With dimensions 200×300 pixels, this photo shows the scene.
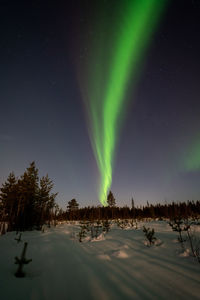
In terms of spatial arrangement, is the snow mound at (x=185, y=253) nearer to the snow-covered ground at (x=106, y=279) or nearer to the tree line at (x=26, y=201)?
the snow-covered ground at (x=106, y=279)

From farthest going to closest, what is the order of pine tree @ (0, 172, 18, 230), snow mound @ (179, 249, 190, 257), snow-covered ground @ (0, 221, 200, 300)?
pine tree @ (0, 172, 18, 230)
snow mound @ (179, 249, 190, 257)
snow-covered ground @ (0, 221, 200, 300)

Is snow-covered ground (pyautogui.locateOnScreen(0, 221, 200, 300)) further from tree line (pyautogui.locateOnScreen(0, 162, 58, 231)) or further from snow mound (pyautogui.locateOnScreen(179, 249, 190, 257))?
tree line (pyautogui.locateOnScreen(0, 162, 58, 231))

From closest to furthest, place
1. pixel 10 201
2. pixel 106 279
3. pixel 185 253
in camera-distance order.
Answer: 1. pixel 106 279
2. pixel 185 253
3. pixel 10 201

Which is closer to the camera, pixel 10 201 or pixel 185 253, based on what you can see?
pixel 185 253

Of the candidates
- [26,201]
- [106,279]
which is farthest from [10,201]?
[106,279]

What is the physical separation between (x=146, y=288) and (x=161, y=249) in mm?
3786

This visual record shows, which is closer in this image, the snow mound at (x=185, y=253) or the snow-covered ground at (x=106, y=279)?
the snow-covered ground at (x=106, y=279)

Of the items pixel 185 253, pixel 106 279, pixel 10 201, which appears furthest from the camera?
pixel 10 201

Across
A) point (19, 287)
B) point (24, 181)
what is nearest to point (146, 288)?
point (19, 287)

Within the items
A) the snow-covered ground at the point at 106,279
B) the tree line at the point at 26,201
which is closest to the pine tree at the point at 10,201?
the tree line at the point at 26,201

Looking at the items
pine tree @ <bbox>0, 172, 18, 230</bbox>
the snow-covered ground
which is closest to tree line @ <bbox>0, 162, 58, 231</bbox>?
pine tree @ <bbox>0, 172, 18, 230</bbox>

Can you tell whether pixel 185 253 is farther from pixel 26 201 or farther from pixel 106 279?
pixel 26 201

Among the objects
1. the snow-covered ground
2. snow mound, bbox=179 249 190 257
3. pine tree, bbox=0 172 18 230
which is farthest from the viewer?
pine tree, bbox=0 172 18 230

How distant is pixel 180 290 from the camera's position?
10.3ft
